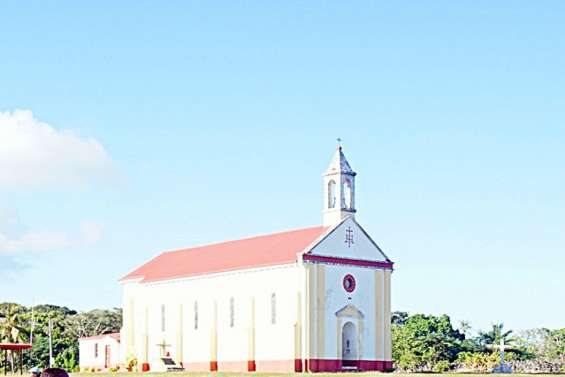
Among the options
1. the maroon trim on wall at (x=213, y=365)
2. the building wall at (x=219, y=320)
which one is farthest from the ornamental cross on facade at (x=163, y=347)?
the maroon trim on wall at (x=213, y=365)

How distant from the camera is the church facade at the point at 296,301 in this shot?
5769 centimetres

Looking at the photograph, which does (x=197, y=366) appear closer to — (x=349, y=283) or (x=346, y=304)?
(x=346, y=304)

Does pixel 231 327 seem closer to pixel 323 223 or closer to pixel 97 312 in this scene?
pixel 323 223

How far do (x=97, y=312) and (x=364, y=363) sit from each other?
57.8 meters

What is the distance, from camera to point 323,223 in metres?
60.5

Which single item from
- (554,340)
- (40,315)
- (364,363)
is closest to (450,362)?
(364,363)

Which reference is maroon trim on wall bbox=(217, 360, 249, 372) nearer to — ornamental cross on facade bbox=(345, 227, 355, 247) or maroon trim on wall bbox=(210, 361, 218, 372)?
maroon trim on wall bbox=(210, 361, 218, 372)

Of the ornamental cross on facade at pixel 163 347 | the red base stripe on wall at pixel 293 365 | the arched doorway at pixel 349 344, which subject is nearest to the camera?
the red base stripe on wall at pixel 293 365

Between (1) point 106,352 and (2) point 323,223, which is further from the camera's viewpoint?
(1) point 106,352

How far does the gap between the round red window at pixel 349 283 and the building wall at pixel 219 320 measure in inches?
123

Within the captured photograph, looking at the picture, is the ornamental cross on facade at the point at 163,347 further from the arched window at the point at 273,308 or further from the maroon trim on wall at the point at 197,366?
the arched window at the point at 273,308

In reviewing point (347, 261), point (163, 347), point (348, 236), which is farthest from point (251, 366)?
point (163, 347)

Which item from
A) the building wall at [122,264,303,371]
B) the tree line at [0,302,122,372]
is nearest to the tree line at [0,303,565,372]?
the tree line at [0,302,122,372]

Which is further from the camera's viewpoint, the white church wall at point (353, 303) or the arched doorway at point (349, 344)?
the arched doorway at point (349, 344)
